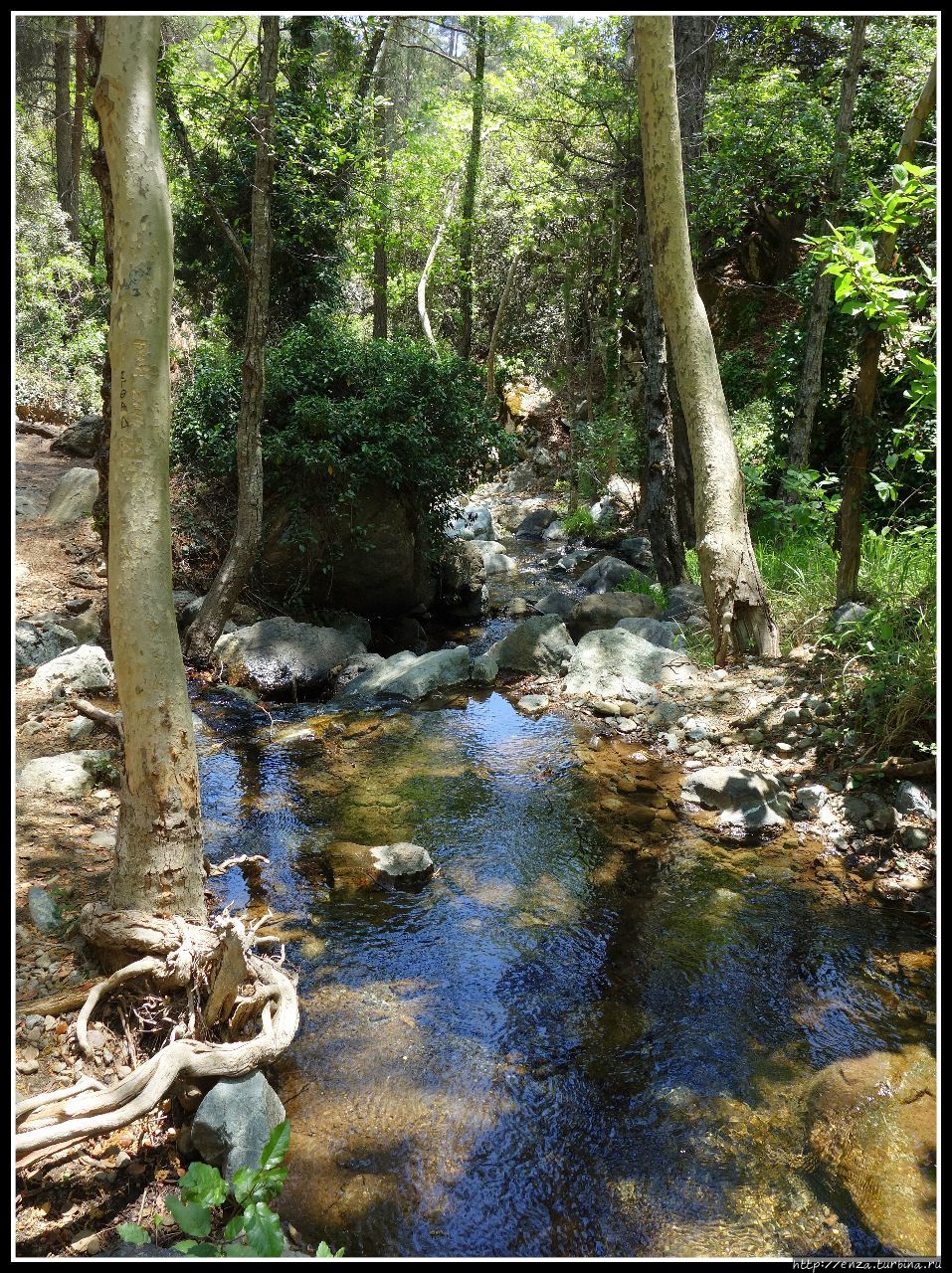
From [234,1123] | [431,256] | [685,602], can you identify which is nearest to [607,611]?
[685,602]

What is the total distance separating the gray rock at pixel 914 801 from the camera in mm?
4383

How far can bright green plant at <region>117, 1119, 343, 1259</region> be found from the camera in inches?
78.4

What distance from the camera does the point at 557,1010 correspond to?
11.4 ft

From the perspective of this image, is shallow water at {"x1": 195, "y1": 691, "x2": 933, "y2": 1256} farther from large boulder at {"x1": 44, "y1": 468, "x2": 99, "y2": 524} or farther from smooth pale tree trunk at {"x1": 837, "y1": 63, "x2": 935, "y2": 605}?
large boulder at {"x1": 44, "y1": 468, "x2": 99, "y2": 524}

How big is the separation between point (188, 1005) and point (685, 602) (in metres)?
6.72

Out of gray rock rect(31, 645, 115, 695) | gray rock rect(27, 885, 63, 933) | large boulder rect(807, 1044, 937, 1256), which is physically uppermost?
gray rock rect(31, 645, 115, 695)

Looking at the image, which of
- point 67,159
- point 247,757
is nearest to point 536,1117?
point 247,757

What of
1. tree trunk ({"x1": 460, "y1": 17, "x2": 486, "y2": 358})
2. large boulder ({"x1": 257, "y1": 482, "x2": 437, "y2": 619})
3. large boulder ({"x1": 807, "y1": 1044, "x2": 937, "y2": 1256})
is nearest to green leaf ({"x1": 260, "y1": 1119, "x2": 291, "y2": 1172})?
large boulder ({"x1": 807, "y1": 1044, "x2": 937, "y2": 1256})

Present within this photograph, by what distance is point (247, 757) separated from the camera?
5992mm

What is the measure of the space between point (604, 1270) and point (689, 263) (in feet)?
20.9

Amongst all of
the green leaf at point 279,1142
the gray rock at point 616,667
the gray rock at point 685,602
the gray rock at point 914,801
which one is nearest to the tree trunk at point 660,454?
the gray rock at point 685,602

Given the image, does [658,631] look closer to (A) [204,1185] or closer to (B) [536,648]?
(B) [536,648]

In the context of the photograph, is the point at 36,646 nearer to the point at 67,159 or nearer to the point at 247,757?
the point at 247,757

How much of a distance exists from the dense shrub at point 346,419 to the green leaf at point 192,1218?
718 centimetres
